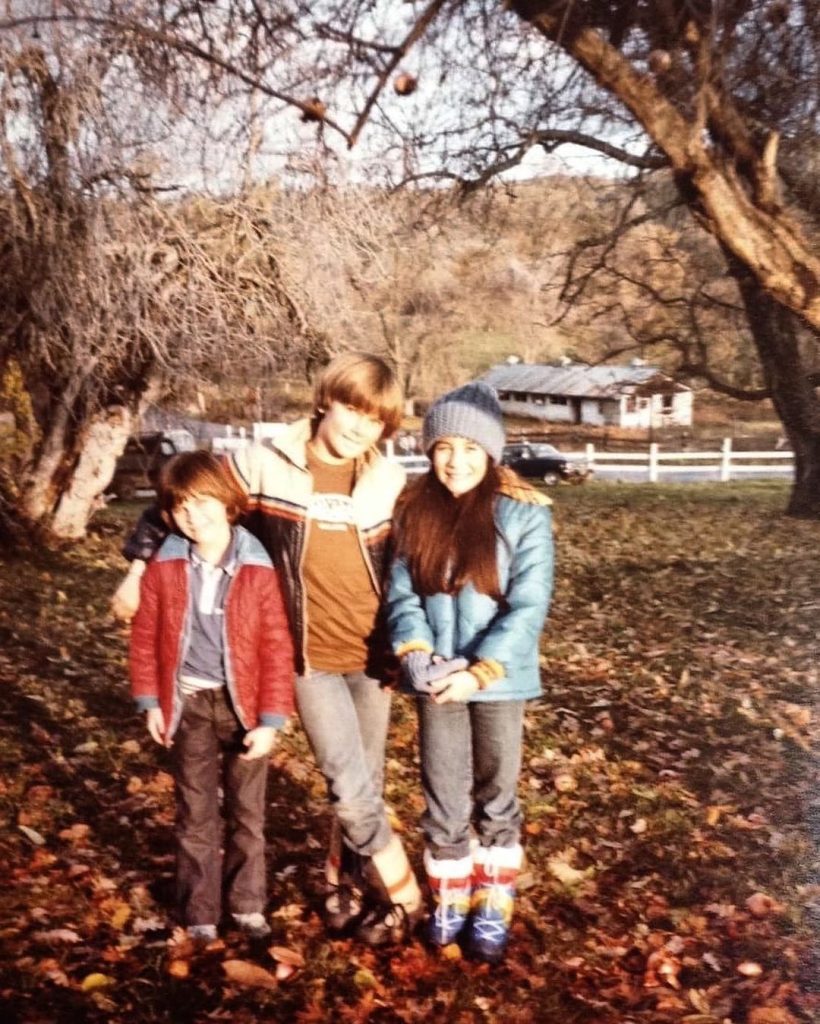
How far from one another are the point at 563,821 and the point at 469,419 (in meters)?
1.53

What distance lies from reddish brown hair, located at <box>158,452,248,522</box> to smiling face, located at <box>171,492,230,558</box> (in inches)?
0.4

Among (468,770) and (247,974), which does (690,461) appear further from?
(247,974)

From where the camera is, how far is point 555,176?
116 inches

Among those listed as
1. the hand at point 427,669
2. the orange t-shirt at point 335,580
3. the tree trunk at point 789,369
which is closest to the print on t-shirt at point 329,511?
the orange t-shirt at point 335,580

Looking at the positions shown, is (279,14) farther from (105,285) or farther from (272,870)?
(272,870)

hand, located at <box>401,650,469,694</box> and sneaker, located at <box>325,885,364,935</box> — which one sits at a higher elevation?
hand, located at <box>401,650,469,694</box>

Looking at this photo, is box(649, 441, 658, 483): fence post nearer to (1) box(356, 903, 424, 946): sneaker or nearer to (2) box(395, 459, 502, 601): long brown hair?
(2) box(395, 459, 502, 601): long brown hair

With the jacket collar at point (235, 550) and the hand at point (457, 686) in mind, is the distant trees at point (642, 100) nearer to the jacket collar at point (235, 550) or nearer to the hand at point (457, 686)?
the jacket collar at point (235, 550)

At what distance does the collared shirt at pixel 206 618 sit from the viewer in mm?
1964

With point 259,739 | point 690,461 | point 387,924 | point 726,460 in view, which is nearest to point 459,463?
point 259,739

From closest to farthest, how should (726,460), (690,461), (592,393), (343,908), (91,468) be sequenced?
(343,908), (91,468), (592,393), (726,460), (690,461)

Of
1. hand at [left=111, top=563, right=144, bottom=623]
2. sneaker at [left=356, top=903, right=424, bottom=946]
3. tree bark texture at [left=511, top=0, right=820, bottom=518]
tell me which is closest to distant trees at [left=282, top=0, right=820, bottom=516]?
tree bark texture at [left=511, top=0, right=820, bottom=518]

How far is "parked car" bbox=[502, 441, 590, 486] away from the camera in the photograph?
3375 millimetres

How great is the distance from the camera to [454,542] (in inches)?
75.7
